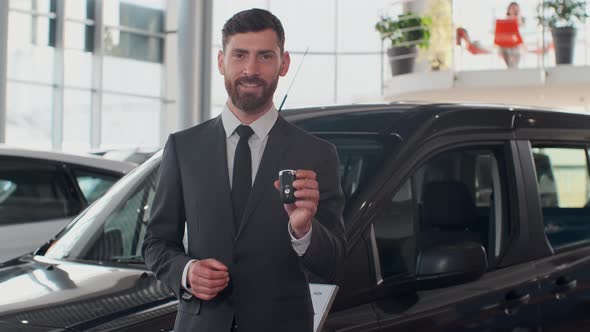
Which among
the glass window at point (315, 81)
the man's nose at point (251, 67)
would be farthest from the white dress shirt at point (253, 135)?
the glass window at point (315, 81)

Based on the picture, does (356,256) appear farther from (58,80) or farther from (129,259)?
(58,80)

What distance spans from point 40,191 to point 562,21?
42.5ft

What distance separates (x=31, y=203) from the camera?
242 inches

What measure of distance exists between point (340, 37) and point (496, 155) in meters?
24.1

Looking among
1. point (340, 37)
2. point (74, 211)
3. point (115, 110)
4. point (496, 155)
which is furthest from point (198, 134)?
point (340, 37)

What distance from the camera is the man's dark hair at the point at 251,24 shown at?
242 centimetres

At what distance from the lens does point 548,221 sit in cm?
396

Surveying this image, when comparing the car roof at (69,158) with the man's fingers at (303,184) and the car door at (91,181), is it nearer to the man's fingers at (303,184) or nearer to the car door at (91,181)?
the car door at (91,181)

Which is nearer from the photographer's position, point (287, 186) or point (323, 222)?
point (287, 186)

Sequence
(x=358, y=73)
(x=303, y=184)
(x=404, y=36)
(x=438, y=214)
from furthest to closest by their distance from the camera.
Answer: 1. (x=358, y=73)
2. (x=404, y=36)
3. (x=438, y=214)
4. (x=303, y=184)

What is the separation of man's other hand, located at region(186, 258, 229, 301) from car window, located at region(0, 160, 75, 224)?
3952 mm

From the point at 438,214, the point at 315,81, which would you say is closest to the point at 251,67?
the point at 438,214

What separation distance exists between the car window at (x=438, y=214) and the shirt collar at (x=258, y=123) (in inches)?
33.2

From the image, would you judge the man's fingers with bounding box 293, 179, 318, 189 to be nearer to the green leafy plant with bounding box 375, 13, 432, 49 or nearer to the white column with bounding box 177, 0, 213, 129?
the white column with bounding box 177, 0, 213, 129
